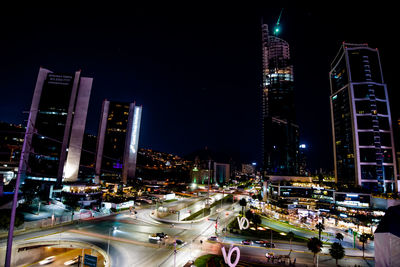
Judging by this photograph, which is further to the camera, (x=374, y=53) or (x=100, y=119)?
(x=100, y=119)

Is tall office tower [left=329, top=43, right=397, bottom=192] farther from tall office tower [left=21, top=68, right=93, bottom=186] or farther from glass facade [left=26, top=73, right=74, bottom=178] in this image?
glass facade [left=26, top=73, right=74, bottom=178]

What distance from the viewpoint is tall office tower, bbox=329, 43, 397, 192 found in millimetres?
103938

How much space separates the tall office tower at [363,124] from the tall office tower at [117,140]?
128 m

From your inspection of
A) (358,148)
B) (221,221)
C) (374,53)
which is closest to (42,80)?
(221,221)

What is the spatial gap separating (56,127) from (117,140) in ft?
147

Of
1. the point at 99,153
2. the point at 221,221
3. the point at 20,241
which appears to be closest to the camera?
the point at 20,241

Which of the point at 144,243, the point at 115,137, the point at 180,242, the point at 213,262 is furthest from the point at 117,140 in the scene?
the point at 213,262

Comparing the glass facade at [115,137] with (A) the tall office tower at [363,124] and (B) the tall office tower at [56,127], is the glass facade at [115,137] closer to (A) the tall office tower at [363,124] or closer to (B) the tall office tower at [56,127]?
(B) the tall office tower at [56,127]

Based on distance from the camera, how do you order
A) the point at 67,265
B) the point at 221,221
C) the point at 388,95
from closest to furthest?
the point at 67,265 → the point at 221,221 → the point at 388,95

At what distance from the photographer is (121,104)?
140 m

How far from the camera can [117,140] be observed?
134875 mm

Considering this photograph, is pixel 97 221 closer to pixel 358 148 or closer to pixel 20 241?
pixel 20 241

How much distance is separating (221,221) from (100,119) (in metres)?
108

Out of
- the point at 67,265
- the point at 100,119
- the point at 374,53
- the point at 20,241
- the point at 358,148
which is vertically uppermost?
the point at 374,53
